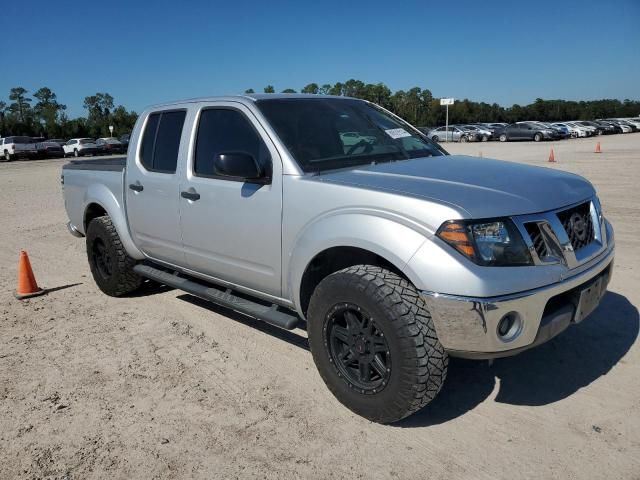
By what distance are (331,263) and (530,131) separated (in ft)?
132

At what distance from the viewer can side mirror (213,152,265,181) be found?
136 inches

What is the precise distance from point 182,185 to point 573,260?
2.90m

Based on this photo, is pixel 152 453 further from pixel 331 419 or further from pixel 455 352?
pixel 455 352

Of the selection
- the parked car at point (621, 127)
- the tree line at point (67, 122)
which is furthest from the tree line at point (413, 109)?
the parked car at point (621, 127)

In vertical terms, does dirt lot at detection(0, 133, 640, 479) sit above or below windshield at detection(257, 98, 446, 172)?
below

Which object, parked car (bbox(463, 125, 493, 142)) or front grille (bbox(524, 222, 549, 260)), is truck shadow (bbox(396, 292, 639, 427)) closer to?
front grille (bbox(524, 222, 549, 260))

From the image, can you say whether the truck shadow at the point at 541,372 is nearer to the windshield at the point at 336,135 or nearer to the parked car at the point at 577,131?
the windshield at the point at 336,135

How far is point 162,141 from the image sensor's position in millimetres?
4746

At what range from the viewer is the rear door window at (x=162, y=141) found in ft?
14.9

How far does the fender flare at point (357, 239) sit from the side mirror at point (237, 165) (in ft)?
1.80

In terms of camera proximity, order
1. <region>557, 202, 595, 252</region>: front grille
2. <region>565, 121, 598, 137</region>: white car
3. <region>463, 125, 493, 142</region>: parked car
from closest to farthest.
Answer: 1. <region>557, 202, 595, 252</region>: front grille
2. <region>463, 125, 493, 142</region>: parked car
3. <region>565, 121, 598, 137</region>: white car

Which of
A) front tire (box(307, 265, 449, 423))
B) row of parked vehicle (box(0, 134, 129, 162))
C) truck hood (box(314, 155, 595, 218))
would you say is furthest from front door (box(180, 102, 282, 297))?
row of parked vehicle (box(0, 134, 129, 162))

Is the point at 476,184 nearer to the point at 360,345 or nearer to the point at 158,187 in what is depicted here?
the point at 360,345

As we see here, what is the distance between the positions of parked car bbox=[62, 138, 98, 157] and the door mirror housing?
126 ft
